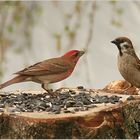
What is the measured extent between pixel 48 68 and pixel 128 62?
1.12 m

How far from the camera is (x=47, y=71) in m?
6.19

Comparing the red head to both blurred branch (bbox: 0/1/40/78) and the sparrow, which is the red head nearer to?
the sparrow

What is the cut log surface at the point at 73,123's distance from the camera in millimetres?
5223

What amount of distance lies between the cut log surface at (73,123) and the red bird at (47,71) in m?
0.58

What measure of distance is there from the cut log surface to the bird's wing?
2.00 ft

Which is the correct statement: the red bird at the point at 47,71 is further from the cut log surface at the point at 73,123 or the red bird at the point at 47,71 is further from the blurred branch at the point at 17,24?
the blurred branch at the point at 17,24

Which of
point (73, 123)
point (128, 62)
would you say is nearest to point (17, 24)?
point (128, 62)

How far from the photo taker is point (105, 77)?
990cm

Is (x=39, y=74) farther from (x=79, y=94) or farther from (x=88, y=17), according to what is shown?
(x=88, y=17)

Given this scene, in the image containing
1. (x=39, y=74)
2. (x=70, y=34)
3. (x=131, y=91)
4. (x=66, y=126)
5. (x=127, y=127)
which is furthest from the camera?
(x=70, y=34)

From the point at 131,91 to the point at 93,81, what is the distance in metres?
3.39

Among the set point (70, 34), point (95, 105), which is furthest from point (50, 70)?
point (70, 34)

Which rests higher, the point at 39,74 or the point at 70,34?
the point at 70,34

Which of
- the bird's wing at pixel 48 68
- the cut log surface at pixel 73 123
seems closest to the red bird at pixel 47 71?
the bird's wing at pixel 48 68
